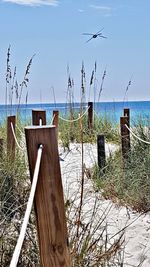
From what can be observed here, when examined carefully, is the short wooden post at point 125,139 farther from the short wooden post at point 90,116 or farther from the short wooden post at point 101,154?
the short wooden post at point 90,116

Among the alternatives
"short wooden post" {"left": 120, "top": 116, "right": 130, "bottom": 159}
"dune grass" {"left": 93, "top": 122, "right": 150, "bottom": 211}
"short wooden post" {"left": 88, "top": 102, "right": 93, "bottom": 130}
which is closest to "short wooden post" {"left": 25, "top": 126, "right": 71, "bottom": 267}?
"dune grass" {"left": 93, "top": 122, "right": 150, "bottom": 211}

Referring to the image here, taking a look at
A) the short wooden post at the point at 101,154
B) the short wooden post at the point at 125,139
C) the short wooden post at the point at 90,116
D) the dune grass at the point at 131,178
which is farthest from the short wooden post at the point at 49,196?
the short wooden post at the point at 90,116

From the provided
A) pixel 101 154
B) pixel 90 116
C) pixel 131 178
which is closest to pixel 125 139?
pixel 101 154

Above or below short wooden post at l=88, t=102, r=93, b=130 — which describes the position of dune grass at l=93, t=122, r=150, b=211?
below

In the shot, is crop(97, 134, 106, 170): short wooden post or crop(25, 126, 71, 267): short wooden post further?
crop(97, 134, 106, 170): short wooden post

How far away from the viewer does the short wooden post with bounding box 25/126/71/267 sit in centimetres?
192

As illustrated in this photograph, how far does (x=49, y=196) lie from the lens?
1.94m

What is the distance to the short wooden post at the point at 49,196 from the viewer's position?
6.29ft

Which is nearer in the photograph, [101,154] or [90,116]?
[101,154]

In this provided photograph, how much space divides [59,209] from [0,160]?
2.82m

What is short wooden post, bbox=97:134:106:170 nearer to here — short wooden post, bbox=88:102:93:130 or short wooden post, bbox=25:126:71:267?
short wooden post, bbox=88:102:93:130

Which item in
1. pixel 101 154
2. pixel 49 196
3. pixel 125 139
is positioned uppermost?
pixel 49 196

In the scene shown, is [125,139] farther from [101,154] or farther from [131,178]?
[131,178]

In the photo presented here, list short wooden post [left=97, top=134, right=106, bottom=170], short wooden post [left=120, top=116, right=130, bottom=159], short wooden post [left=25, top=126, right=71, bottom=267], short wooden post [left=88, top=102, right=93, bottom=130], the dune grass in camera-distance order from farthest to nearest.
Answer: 1. short wooden post [left=88, top=102, right=93, bottom=130]
2. short wooden post [left=97, top=134, right=106, bottom=170]
3. short wooden post [left=120, top=116, right=130, bottom=159]
4. the dune grass
5. short wooden post [left=25, top=126, right=71, bottom=267]
